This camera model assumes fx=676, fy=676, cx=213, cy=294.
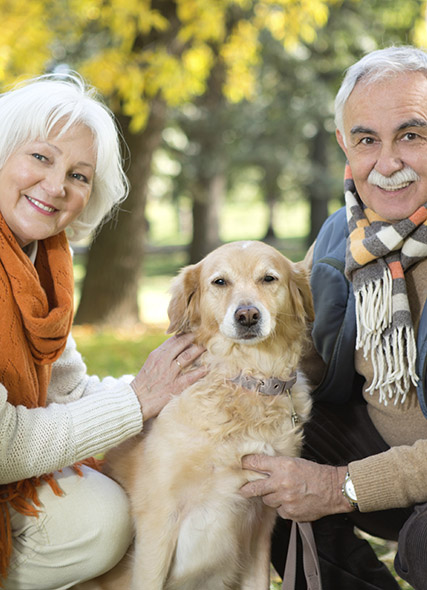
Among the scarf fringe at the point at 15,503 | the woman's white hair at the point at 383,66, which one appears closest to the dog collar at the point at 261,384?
the scarf fringe at the point at 15,503

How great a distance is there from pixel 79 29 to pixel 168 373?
6312 mm

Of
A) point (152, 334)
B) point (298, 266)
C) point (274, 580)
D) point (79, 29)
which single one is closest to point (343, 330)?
point (298, 266)

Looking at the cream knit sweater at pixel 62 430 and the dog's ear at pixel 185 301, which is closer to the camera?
the cream knit sweater at pixel 62 430

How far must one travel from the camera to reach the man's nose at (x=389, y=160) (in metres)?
2.18

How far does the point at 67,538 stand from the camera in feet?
6.77

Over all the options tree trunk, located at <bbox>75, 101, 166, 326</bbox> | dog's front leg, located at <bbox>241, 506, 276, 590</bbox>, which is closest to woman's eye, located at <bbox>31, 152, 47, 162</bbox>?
dog's front leg, located at <bbox>241, 506, 276, 590</bbox>

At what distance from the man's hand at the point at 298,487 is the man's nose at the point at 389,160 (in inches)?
37.9

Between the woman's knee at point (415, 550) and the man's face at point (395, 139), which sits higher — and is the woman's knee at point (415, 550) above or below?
below

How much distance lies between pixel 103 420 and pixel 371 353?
91 centimetres

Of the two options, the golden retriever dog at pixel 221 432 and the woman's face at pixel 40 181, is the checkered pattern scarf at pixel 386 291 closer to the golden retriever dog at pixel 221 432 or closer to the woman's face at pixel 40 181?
the golden retriever dog at pixel 221 432

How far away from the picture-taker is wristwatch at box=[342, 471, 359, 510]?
2078 millimetres

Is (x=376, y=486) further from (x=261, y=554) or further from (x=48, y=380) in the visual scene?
(x=48, y=380)

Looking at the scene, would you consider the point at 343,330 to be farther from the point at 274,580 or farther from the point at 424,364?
the point at 274,580

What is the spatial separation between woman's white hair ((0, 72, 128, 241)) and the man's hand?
1089 mm
